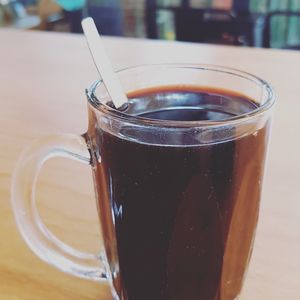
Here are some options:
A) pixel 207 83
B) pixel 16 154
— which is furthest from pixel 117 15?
pixel 207 83

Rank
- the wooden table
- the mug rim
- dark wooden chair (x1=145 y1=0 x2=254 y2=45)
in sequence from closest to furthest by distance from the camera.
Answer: the mug rim
the wooden table
dark wooden chair (x1=145 y1=0 x2=254 y2=45)

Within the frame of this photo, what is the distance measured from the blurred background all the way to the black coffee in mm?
1524

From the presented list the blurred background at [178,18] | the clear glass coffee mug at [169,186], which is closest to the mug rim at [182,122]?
the clear glass coffee mug at [169,186]

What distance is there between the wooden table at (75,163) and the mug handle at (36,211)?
0.03m

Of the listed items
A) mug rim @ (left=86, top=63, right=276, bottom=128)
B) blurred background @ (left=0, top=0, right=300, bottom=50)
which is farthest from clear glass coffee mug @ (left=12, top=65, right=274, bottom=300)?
blurred background @ (left=0, top=0, right=300, bottom=50)

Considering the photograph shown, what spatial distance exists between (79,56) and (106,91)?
676mm

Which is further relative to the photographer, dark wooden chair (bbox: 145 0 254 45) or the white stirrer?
dark wooden chair (bbox: 145 0 254 45)

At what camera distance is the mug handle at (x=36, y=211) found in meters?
0.37

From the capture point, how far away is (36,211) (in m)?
0.39

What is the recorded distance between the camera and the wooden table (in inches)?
16.8

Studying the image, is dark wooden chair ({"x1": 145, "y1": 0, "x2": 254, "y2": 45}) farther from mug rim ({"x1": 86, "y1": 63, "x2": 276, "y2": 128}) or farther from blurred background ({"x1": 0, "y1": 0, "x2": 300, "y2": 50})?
mug rim ({"x1": 86, "y1": 63, "x2": 276, "y2": 128})

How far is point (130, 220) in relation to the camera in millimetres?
356

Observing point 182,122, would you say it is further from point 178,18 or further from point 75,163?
point 178,18

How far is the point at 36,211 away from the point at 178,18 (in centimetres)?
179
